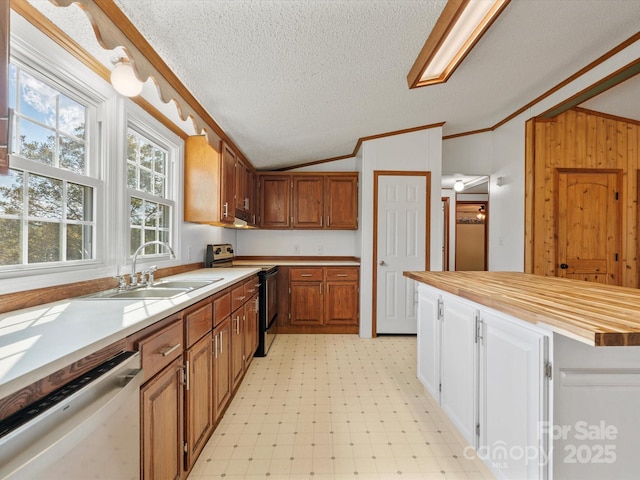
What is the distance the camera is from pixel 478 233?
23.5 ft

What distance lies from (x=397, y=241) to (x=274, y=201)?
1.80 meters

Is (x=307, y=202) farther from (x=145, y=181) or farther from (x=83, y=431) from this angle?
(x=83, y=431)

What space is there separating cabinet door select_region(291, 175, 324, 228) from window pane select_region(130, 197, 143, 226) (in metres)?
2.16

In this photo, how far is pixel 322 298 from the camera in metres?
3.65

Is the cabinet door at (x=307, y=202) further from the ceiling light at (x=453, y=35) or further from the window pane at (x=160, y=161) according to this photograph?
the ceiling light at (x=453, y=35)

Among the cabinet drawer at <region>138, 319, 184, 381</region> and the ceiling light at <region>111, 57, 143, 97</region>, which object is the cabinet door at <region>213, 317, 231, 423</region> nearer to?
the cabinet drawer at <region>138, 319, 184, 381</region>

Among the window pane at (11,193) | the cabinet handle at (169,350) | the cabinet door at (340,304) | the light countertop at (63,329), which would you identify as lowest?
the cabinet door at (340,304)

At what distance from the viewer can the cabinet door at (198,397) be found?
4.46 feet

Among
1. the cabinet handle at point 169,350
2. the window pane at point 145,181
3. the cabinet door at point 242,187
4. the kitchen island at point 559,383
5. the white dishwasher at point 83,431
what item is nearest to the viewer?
the white dishwasher at point 83,431

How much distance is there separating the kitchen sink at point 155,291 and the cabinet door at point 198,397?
12.9 inches

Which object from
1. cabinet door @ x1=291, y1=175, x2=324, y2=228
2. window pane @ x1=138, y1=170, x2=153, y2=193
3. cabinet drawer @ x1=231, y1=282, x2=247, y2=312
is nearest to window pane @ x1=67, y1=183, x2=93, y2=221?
window pane @ x1=138, y1=170, x2=153, y2=193

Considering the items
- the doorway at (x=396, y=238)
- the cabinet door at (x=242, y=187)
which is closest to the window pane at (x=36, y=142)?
the cabinet door at (x=242, y=187)

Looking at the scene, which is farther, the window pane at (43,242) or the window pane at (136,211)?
the window pane at (136,211)

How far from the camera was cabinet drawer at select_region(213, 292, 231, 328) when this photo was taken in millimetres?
1694
